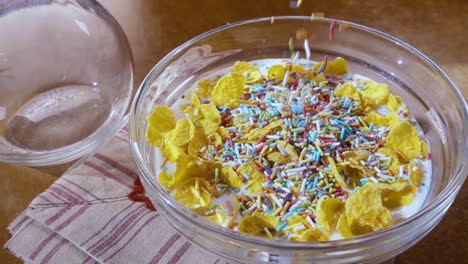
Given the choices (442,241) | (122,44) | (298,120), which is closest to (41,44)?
(122,44)

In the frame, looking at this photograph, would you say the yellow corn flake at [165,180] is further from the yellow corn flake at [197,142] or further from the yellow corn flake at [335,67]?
the yellow corn flake at [335,67]

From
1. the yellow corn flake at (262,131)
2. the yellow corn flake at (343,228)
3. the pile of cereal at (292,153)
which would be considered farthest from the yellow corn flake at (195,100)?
the yellow corn flake at (343,228)

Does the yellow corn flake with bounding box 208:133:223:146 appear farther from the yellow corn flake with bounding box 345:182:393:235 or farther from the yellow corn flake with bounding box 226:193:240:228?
the yellow corn flake with bounding box 345:182:393:235

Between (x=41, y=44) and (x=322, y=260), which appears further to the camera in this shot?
(x=41, y=44)

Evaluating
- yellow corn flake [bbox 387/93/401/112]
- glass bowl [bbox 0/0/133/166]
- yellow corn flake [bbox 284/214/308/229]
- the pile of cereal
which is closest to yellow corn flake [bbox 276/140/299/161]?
the pile of cereal

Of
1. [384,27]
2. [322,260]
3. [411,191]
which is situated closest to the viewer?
[322,260]

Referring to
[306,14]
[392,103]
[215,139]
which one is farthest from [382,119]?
[306,14]

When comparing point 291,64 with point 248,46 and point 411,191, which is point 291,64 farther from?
point 411,191
